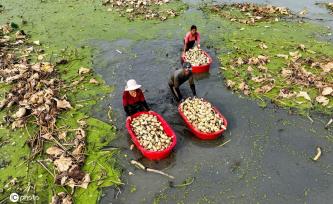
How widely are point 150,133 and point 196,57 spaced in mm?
4179

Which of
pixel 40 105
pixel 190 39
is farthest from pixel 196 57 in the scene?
pixel 40 105

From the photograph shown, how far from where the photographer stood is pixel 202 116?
27.4 ft

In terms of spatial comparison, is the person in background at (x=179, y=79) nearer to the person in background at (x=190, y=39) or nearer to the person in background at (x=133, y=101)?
the person in background at (x=133, y=101)

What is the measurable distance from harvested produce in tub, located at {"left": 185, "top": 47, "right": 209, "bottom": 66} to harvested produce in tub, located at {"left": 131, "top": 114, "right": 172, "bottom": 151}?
3307 mm

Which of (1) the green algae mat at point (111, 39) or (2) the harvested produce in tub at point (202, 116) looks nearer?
(1) the green algae mat at point (111, 39)

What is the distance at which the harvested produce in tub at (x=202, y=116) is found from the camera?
8172 mm

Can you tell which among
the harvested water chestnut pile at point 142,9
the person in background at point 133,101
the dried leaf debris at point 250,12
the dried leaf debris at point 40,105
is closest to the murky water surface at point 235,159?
the person in background at point 133,101

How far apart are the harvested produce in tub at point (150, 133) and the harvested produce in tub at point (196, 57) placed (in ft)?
10.9

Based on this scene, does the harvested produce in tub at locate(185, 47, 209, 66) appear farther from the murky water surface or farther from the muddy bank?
the muddy bank

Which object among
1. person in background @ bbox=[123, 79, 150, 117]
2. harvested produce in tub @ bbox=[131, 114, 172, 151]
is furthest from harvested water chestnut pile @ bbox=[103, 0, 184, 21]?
harvested produce in tub @ bbox=[131, 114, 172, 151]

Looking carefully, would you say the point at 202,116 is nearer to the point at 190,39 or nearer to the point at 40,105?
the point at 190,39

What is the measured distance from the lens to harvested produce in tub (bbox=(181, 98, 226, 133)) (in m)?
8.17

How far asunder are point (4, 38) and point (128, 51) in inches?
227

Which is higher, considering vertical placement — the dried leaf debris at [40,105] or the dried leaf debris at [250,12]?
the dried leaf debris at [250,12]
